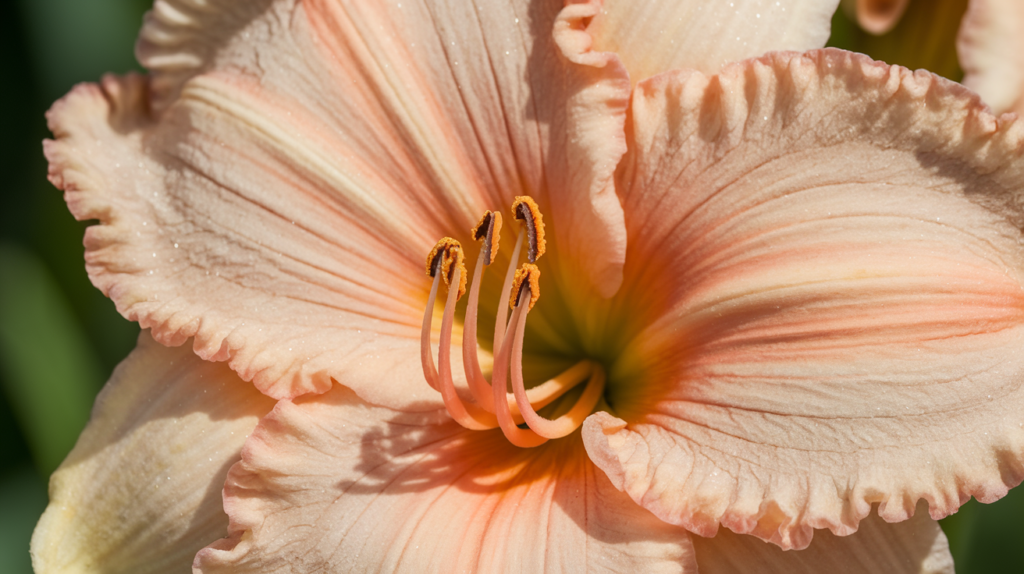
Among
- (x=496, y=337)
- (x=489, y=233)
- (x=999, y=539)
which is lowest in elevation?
(x=999, y=539)

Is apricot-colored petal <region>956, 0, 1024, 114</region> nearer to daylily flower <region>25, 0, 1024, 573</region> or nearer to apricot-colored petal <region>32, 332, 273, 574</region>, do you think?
daylily flower <region>25, 0, 1024, 573</region>

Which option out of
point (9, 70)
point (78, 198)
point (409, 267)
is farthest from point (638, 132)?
point (9, 70)

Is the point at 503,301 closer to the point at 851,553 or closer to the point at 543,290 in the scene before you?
the point at 543,290

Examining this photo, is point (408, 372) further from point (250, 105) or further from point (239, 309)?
point (250, 105)

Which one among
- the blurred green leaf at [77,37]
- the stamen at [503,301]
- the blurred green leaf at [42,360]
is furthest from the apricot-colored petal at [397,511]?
the blurred green leaf at [77,37]

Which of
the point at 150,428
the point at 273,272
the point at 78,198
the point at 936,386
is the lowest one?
the point at 936,386

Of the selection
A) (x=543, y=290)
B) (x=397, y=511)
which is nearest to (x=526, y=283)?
(x=543, y=290)
